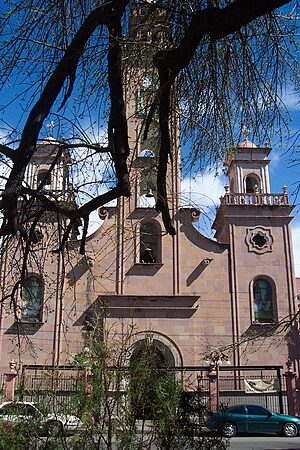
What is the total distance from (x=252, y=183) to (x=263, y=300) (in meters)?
5.79

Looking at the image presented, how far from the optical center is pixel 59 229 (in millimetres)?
6824

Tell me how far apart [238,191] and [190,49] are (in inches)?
888

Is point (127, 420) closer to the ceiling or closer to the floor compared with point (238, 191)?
closer to the floor

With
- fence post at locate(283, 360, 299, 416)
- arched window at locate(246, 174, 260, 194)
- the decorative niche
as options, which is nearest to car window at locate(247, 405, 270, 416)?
fence post at locate(283, 360, 299, 416)

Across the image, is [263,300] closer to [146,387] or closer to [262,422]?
[262,422]

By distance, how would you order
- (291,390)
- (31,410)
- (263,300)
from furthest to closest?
1. (263,300)
2. (291,390)
3. (31,410)

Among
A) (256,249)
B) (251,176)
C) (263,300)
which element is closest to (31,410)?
(263,300)

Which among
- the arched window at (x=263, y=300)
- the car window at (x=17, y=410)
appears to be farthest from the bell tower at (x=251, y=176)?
the car window at (x=17, y=410)

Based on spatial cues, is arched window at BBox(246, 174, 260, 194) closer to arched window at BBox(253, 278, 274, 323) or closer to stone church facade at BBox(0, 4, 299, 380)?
stone church facade at BBox(0, 4, 299, 380)

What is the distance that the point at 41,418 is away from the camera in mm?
6523

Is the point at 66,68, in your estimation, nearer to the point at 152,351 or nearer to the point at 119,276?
the point at 152,351

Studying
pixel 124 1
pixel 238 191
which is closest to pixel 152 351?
pixel 124 1

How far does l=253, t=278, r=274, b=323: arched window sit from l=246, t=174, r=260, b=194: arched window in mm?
4504

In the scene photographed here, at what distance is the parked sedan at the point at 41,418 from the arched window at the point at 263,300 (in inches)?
760
